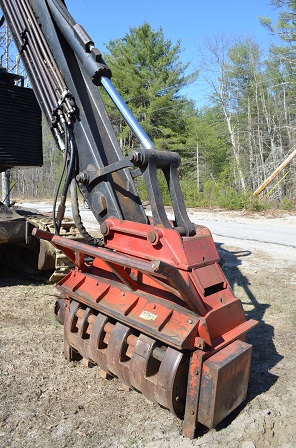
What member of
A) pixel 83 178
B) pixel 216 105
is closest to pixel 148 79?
pixel 216 105

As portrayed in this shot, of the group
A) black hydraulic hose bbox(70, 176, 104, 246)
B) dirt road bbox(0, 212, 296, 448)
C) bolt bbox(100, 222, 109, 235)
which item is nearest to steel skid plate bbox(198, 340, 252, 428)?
dirt road bbox(0, 212, 296, 448)

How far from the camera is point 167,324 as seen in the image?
8.55 feet

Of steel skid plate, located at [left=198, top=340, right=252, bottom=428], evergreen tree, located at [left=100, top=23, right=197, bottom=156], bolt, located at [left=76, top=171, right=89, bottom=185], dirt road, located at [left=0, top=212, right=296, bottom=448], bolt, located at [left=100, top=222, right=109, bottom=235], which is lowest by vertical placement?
dirt road, located at [left=0, top=212, right=296, bottom=448]

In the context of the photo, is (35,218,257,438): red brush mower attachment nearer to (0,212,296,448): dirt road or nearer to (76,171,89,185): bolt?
(0,212,296,448): dirt road

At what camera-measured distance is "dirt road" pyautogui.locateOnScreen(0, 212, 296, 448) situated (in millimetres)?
2480

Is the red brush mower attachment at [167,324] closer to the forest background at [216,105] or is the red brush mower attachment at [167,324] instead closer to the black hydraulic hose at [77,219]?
the black hydraulic hose at [77,219]

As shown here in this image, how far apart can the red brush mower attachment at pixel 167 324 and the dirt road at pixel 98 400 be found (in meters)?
0.14

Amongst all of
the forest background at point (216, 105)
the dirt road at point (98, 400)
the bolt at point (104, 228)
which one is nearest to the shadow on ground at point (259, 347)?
the dirt road at point (98, 400)

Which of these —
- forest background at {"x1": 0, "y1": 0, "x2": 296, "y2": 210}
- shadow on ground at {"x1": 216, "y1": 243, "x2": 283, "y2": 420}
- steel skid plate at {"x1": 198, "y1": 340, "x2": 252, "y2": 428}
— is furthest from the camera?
forest background at {"x1": 0, "y1": 0, "x2": 296, "y2": 210}

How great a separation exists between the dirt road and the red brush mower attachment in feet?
0.46

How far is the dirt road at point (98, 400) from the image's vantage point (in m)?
2.48

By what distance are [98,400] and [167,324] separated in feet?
2.53

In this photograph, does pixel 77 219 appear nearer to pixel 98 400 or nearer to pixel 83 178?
pixel 83 178

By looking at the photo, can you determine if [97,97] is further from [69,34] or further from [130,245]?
[130,245]
